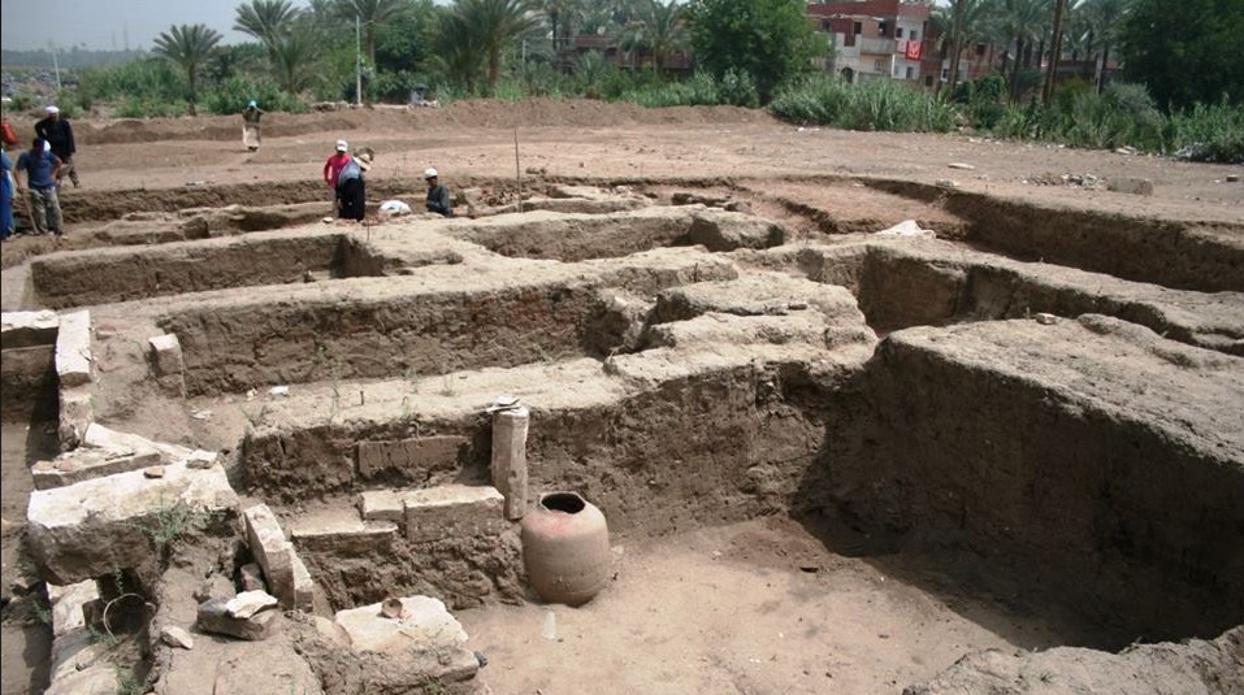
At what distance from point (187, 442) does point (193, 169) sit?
1056cm

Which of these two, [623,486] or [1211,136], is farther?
[1211,136]

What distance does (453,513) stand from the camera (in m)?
5.42

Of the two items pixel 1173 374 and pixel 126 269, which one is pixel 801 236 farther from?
pixel 126 269

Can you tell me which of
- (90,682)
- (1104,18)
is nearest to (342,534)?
(90,682)

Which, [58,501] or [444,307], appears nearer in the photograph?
[58,501]

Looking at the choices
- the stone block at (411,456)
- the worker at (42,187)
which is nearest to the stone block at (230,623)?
the stone block at (411,456)

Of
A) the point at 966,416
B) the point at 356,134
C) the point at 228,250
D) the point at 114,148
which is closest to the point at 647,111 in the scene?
the point at 356,134

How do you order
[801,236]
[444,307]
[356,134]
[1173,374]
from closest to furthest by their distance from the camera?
[1173,374] < [444,307] < [801,236] < [356,134]

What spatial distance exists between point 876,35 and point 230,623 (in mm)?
49636

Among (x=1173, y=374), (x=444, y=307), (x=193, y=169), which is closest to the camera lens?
(x=1173, y=374)

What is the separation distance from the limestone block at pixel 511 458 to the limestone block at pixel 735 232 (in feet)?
17.5

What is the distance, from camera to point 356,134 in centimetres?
2108

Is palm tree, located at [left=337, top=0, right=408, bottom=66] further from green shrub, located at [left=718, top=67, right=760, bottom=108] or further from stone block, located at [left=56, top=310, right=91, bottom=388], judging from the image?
stone block, located at [left=56, top=310, right=91, bottom=388]

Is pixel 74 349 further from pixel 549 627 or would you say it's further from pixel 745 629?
pixel 745 629
